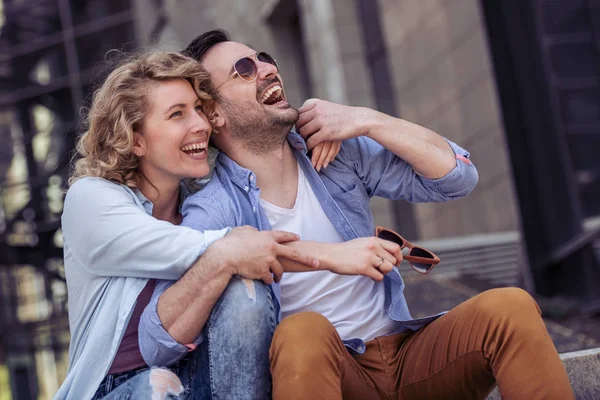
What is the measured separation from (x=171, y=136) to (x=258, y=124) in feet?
1.37

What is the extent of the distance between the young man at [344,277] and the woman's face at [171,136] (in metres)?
0.14

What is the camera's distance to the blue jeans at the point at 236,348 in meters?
3.09

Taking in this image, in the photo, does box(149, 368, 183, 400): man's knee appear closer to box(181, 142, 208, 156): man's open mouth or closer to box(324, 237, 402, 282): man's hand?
box(324, 237, 402, 282): man's hand

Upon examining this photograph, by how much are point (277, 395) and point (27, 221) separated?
15555 mm

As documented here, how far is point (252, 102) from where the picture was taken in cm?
404

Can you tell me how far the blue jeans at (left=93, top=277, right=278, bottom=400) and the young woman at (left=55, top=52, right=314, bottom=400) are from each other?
0.09 ft

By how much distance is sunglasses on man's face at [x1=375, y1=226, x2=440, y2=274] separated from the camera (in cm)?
344

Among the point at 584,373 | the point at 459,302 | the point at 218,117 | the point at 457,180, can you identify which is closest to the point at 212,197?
the point at 218,117

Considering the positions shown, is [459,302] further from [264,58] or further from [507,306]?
[507,306]

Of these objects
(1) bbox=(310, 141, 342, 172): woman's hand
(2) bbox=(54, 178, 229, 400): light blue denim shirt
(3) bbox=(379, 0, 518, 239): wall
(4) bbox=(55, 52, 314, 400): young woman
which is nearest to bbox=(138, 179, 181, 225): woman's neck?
(4) bbox=(55, 52, 314, 400): young woman

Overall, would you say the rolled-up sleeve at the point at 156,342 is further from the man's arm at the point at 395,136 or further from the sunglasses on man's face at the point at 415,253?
the man's arm at the point at 395,136

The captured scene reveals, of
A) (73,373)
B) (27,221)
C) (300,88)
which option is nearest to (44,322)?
(27,221)

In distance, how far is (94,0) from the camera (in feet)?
80.8

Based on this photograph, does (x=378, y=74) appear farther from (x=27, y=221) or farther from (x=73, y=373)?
(x=73, y=373)
